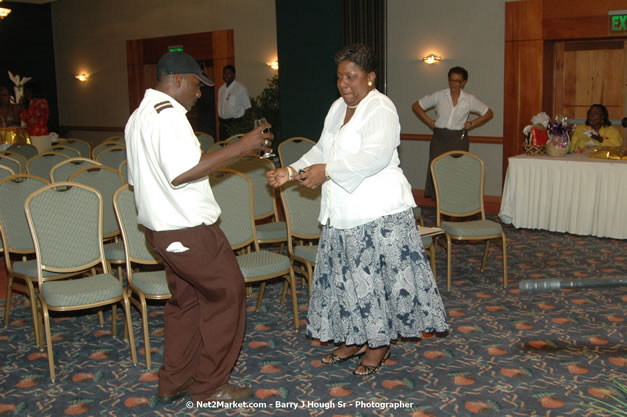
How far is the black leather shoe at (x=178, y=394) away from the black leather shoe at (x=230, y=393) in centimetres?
19

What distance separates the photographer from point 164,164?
9.18ft

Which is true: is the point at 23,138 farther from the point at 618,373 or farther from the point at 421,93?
the point at 618,373

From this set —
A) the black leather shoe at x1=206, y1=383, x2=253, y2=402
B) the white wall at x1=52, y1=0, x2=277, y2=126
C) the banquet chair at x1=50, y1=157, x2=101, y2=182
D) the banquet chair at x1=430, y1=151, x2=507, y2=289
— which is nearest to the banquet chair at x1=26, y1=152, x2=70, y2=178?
the banquet chair at x1=50, y1=157, x2=101, y2=182

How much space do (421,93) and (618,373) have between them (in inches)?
266

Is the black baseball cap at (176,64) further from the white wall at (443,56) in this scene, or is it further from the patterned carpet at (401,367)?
the white wall at (443,56)

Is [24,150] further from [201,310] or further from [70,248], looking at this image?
[201,310]

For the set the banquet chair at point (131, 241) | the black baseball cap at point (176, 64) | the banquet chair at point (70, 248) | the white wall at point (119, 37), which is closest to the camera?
the black baseball cap at point (176, 64)

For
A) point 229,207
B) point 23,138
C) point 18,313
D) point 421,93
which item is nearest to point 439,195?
point 229,207

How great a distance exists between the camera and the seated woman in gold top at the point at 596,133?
7414 mm

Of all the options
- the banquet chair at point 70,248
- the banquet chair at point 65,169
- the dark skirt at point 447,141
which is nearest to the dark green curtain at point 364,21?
the dark skirt at point 447,141

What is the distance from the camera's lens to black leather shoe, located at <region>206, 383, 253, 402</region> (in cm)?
326

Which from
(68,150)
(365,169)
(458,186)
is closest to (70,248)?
(365,169)

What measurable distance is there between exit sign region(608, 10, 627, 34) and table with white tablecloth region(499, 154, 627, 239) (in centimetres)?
199

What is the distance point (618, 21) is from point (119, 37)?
10972mm
